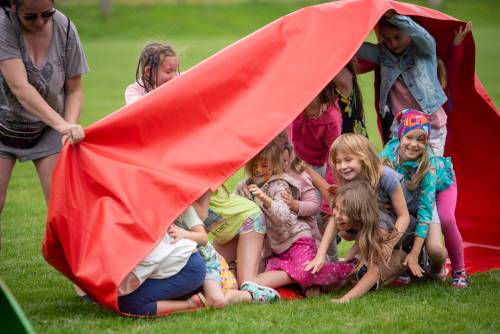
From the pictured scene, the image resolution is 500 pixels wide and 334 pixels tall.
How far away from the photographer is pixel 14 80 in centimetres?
541

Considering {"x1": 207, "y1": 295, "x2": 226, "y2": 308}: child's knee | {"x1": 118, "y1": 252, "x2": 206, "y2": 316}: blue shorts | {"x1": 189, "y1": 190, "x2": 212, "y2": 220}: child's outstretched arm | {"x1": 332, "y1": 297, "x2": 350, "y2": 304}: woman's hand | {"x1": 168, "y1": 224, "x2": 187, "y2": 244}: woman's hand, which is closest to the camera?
{"x1": 118, "y1": 252, "x2": 206, "y2": 316}: blue shorts

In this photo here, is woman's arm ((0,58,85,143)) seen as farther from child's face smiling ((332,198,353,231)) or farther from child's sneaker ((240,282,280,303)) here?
child's face smiling ((332,198,353,231))

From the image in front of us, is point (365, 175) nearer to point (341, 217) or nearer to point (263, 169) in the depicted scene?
point (341, 217)

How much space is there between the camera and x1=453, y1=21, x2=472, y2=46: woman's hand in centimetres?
630

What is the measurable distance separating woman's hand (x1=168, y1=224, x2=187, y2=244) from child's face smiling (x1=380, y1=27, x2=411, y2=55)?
7.12ft

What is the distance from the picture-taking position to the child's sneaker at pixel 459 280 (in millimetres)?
6057

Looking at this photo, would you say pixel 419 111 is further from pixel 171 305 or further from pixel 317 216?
pixel 171 305

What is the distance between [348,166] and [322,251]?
0.60 m

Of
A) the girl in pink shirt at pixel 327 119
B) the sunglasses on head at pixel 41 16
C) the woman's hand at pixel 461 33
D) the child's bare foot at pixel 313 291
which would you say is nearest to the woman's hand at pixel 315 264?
the child's bare foot at pixel 313 291

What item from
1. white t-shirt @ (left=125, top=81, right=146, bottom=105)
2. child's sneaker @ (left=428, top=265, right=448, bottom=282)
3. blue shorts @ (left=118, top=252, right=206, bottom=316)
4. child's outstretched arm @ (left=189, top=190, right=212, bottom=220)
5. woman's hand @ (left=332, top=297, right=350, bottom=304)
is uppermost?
white t-shirt @ (left=125, top=81, right=146, bottom=105)

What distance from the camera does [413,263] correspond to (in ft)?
19.1

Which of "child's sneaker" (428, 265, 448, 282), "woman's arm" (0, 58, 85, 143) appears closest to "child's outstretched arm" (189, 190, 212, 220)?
"woman's arm" (0, 58, 85, 143)

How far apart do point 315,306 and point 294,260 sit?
1.80ft

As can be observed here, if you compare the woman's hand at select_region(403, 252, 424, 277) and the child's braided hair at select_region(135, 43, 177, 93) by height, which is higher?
the child's braided hair at select_region(135, 43, 177, 93)
